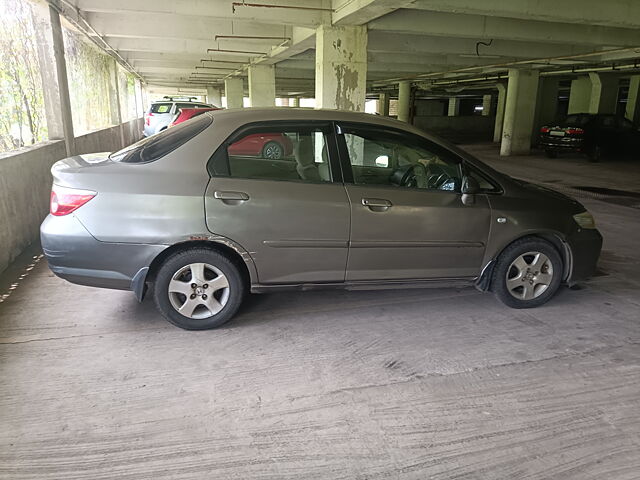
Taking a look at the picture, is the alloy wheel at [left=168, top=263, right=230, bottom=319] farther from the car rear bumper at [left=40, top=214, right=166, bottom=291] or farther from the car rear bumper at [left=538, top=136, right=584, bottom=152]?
the car rear bumper at [left=538, top=136, right=584, bottom=152]

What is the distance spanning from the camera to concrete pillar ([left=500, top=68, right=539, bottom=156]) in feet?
59.8

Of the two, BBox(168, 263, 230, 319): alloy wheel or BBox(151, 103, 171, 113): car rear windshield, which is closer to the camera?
BBox(168, 263, 230, 319): alloy wheel

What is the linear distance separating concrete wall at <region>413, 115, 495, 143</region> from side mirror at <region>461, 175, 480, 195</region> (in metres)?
25.4

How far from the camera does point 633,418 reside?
278 cm

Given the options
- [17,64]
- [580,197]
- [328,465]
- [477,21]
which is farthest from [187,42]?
[328,465]

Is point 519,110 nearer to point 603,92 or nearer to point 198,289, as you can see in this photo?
point 603,92

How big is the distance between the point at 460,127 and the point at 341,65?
23.9m

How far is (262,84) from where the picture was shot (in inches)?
690

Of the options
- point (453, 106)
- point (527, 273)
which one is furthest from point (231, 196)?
point (453, 106)

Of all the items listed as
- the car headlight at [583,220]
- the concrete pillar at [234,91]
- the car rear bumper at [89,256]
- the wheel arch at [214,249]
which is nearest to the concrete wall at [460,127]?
the concrete pillar at [234,91]

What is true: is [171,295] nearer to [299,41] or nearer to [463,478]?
[463,478]

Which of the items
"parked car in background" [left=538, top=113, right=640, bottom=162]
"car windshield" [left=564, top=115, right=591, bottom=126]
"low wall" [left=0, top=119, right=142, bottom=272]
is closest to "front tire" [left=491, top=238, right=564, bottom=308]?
"low wall" [left=0, top=119, right=142, bottom=272]

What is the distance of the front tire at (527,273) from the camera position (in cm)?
415

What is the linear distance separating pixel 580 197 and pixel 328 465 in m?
9.63
